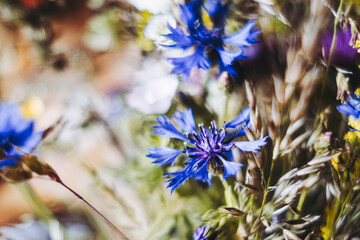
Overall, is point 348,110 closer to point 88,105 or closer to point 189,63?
point 189,63

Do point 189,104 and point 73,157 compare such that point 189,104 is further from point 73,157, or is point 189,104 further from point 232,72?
point 73,157

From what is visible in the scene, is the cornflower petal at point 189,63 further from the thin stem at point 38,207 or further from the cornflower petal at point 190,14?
the thin stem at point 38,207

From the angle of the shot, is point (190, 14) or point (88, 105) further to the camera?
point (88, 105)

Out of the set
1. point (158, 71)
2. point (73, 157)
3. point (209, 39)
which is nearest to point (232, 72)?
point (209, 39)

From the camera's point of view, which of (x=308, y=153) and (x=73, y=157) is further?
(x=73, y=157)

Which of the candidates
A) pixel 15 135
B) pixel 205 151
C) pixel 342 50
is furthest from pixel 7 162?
pixel 342 50

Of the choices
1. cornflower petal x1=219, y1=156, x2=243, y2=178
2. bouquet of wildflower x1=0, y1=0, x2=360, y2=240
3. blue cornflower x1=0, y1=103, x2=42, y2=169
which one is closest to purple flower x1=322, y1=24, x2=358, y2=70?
bouquet of wildflower x1=0, y1=0, x2=360, y2=240
